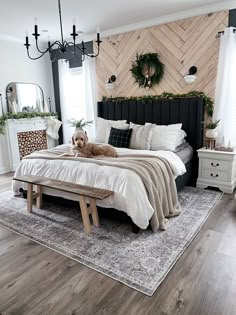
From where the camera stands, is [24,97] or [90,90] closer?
[90,90]

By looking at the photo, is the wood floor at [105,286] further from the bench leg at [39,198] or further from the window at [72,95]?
the window at [72,95]

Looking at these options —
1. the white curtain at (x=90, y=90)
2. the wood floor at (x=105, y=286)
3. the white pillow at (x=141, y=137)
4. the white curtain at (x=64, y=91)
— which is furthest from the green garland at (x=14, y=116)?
the wood floor at (x=105, y=286)

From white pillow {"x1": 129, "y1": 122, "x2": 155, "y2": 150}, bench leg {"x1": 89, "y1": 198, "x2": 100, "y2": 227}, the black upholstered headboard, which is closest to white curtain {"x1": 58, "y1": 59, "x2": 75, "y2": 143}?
the black upholstered headboard

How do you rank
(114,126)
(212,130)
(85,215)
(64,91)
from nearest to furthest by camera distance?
(85,215), (212,130), (114,126), (64,91)

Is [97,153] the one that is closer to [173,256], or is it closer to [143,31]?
[173,256]

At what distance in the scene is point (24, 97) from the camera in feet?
17.9

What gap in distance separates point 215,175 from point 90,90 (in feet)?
10.5

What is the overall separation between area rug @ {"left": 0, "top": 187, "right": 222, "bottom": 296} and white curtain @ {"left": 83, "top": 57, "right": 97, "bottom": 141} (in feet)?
8.49

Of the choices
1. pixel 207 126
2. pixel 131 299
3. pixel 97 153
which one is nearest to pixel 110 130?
pixel 97 153

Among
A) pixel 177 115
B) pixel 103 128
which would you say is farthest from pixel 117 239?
pixel 177 115

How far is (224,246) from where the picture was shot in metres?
2.33

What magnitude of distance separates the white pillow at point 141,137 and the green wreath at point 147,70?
1053 mm

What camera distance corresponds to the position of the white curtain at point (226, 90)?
3.65m

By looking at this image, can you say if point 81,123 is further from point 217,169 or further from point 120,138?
point 217,169
